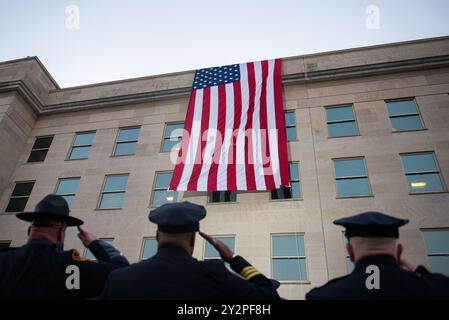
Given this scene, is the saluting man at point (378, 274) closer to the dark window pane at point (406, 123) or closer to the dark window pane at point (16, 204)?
the dark window pane at point (406, 123)

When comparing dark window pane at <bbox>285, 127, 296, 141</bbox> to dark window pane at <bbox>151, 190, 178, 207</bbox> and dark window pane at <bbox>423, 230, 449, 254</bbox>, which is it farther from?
dark window pane at <bbox>423, 230, 449, 254</bbox>

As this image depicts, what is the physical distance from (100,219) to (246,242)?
6.98 metres

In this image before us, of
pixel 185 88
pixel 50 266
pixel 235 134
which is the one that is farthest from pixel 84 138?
pixel 50 266

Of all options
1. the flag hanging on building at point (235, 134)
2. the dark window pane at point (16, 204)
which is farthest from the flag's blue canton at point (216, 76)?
the dark window pane at point (16, 204)

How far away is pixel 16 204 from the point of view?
46.9 ft

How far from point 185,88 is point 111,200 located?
7.46 metres

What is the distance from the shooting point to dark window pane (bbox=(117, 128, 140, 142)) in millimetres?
15578

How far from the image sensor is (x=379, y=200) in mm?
10766

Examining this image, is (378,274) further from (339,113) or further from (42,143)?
(42,143)

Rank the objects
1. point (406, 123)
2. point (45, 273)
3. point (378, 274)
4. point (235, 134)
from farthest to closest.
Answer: point (406, 123) < point (235, 134) < point (45, 273) < point (378, 274)

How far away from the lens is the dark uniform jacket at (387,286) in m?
2.02

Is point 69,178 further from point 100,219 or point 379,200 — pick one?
point 379,200
